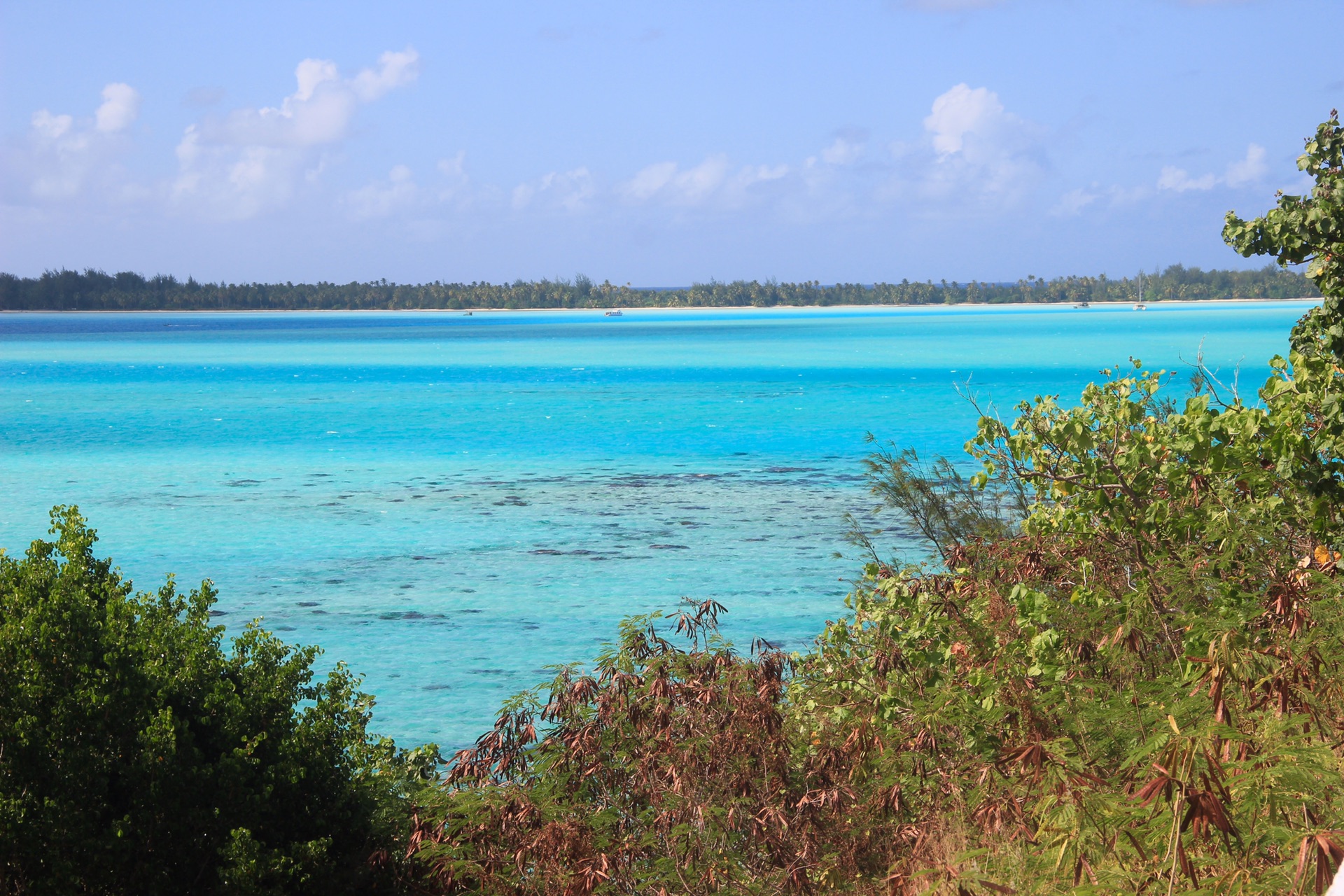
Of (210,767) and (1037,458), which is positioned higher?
(1037,458)

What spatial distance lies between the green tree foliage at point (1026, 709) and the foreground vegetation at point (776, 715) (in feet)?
0.07

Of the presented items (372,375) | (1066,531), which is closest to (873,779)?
(1066,531)

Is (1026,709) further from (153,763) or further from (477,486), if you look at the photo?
(477,486)

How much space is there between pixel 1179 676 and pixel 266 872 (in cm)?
397

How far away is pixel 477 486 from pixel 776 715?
922 inches

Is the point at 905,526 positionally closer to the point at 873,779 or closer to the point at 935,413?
the point at 873,779

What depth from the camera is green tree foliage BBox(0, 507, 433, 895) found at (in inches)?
205

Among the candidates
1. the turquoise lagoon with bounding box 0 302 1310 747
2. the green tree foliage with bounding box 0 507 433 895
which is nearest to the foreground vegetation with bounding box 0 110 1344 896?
the green tree foliage with bounding box 0 507 433 895

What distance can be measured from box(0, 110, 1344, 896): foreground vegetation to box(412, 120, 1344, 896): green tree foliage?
0.02 metres

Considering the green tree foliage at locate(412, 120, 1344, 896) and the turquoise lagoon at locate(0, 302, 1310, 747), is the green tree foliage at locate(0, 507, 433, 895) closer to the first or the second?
the green tree foliage at locate(412, 120, 1344, 896)

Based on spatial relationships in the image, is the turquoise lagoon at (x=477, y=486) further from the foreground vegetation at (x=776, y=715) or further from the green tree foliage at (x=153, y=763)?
the green tree foliage at (x=153, y=763)

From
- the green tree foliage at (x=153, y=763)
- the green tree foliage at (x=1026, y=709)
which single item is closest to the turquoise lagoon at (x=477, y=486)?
the green tree foliage at (x=1026, y=709)

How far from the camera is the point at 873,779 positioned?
5352 mm

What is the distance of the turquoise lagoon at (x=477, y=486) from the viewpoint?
1628 centimetres
